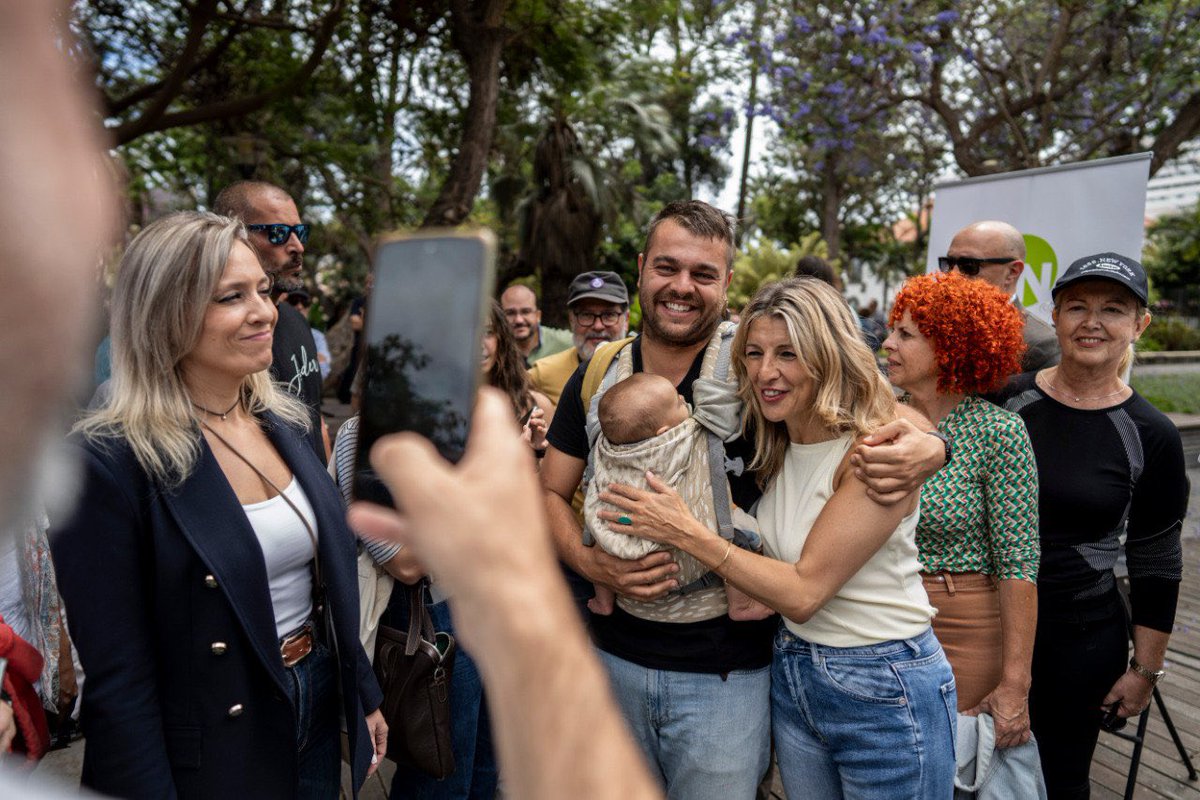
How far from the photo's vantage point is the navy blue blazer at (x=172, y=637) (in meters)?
1.55

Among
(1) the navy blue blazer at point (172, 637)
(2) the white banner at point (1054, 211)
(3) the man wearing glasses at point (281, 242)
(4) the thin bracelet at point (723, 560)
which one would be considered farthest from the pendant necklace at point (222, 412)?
(2) the white banner at point (1054, 211)

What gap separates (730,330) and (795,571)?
82 cm

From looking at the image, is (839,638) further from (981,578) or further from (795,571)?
(981,578)

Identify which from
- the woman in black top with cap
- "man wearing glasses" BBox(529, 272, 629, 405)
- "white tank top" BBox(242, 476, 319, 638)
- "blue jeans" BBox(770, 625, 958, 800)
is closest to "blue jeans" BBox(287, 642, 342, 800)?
"white tank top" BBox(242, 476, 319, 638)

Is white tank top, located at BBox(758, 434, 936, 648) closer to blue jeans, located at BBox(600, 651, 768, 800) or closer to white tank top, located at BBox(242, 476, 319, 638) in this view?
blue jeans, located at BBox(600, 651, 768, 800)

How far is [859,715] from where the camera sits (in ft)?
5.91

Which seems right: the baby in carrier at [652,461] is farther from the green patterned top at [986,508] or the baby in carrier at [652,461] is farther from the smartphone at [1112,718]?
the smartphone at [1112,718]

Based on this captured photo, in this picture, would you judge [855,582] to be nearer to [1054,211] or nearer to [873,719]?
[873,719]

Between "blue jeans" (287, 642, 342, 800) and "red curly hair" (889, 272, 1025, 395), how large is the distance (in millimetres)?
1967

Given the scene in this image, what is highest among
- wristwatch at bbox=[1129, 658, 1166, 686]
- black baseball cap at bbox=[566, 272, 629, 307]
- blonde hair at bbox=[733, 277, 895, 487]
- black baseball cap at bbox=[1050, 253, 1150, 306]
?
black baseball cap at bbox=[1050, 253, 1150, 306]

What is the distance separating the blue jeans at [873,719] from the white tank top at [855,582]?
0.11 ft

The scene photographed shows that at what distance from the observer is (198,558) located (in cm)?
164

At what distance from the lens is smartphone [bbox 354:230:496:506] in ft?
2.08

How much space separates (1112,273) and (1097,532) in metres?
0.87
